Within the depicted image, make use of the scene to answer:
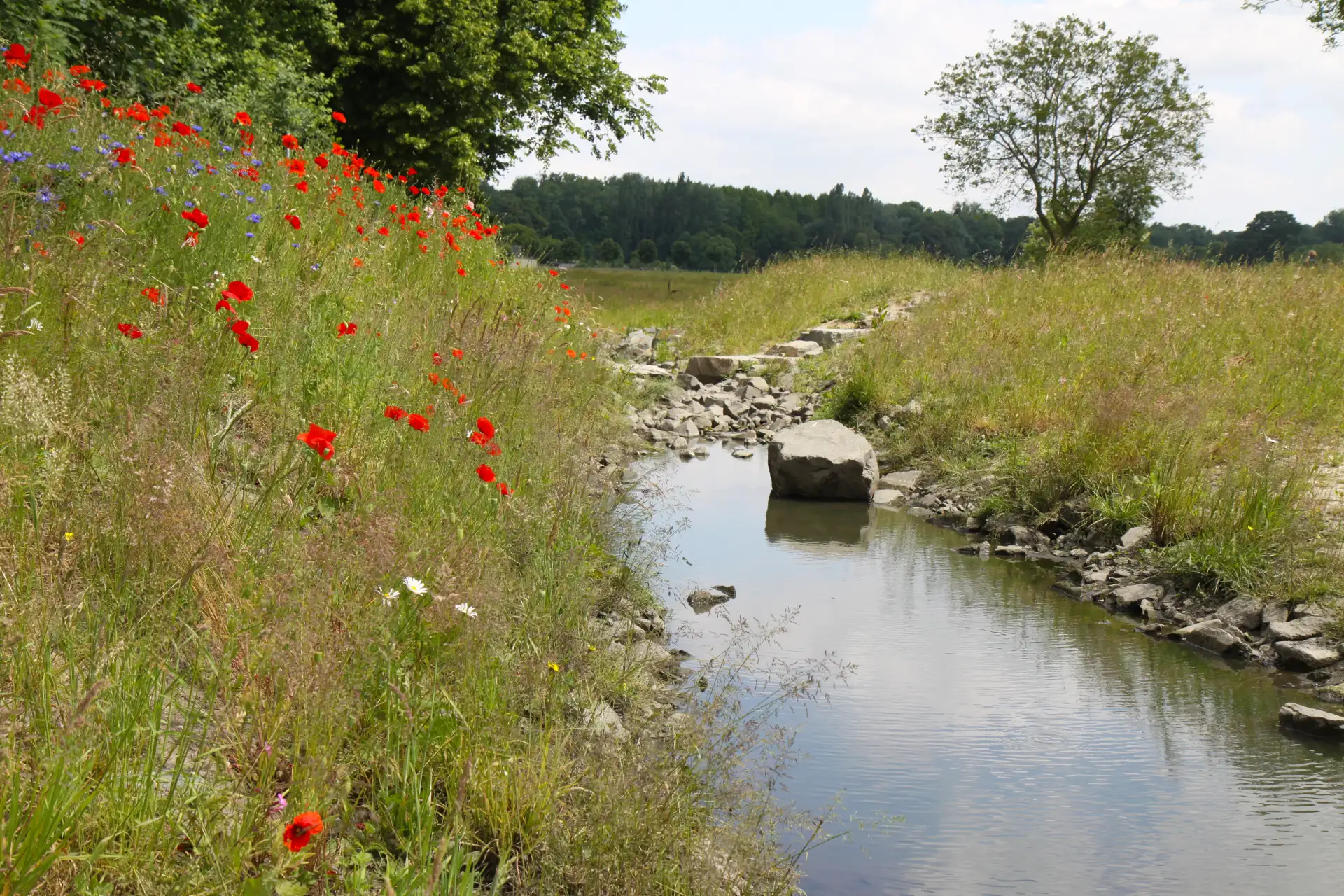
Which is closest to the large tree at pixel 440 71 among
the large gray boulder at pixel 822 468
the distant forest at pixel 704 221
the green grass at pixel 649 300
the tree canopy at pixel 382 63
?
the tree canopy at pixel 382 63

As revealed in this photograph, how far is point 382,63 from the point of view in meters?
16.9

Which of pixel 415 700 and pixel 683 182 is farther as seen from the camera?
pixel 683 182

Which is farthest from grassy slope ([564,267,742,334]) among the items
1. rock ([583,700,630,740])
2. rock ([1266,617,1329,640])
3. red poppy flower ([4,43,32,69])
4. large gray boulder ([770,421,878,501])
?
rock ([583,700,630,740])

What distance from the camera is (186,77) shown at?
9.43 metres

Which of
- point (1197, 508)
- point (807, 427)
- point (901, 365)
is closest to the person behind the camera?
point (1197, 508)

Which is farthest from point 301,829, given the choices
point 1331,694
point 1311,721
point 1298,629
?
point 1298,629

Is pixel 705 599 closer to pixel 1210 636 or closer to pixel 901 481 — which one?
pixel 1210 636

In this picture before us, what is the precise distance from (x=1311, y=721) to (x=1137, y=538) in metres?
2.33

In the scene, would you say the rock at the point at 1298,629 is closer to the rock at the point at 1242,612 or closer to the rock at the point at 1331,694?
the rock at the point at 1242,612

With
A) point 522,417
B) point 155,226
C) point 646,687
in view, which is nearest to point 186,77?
point 155,226

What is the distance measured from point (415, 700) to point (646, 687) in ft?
4.47

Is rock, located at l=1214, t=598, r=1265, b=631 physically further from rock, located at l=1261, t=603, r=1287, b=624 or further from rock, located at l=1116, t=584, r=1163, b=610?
rock, located at l=1116, t=584, r=1163, b=610

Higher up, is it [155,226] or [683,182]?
[683,182]

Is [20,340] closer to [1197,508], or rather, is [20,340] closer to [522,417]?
[522,417]
